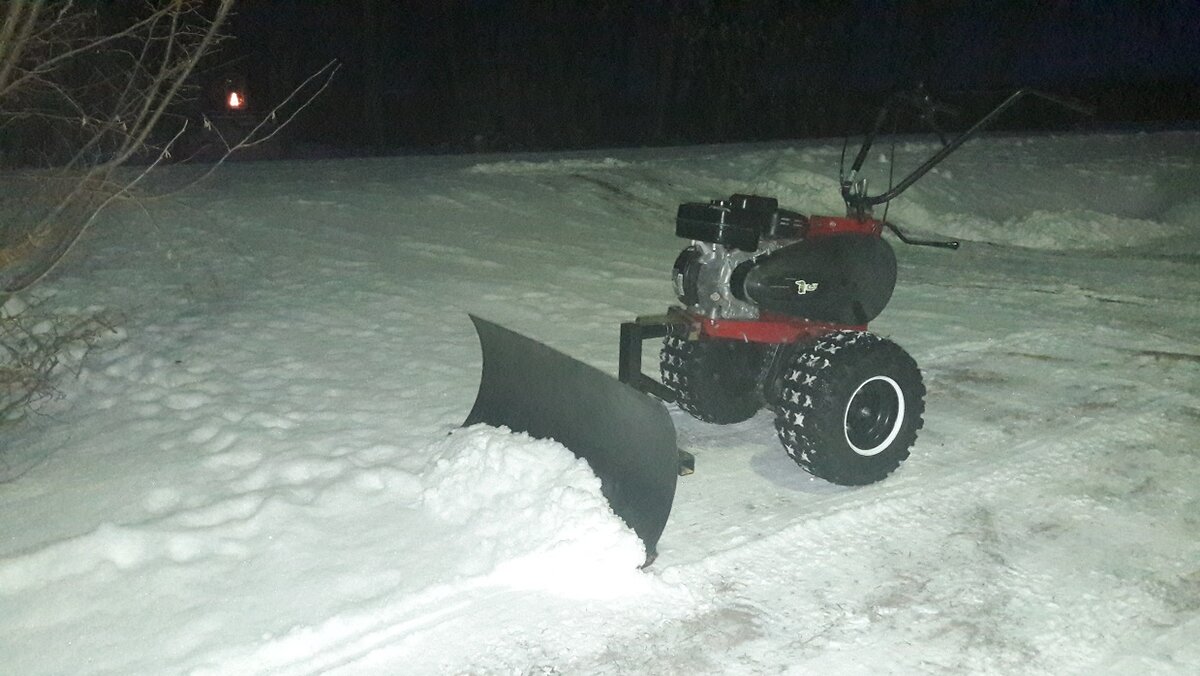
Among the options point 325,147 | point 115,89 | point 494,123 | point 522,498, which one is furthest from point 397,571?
point 494,123

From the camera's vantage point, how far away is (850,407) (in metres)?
4.75

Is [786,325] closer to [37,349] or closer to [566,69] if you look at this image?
[37,349]

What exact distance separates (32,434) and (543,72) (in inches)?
844

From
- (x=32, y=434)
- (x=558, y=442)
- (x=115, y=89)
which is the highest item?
(x=115, y=89)

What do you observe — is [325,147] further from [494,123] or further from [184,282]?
[184,282]

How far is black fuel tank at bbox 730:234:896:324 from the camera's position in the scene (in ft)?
15.2

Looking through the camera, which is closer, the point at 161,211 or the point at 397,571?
the point at 397,571

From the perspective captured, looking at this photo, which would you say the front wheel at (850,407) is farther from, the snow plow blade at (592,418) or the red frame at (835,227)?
the snow plow blade at (592,418)

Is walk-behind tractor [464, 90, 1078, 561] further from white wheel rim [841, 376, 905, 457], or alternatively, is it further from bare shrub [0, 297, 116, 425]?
bare shrub [0, 297, 116, 425]

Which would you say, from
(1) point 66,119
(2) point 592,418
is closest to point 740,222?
(2) point 592,418

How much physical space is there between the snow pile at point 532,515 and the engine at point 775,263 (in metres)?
1.11

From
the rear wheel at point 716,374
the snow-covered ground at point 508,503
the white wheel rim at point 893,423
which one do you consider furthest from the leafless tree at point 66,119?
the white wheel rim at point 893,423

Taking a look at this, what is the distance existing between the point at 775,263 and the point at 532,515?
65.5 inches

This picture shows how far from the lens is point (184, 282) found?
789cm
